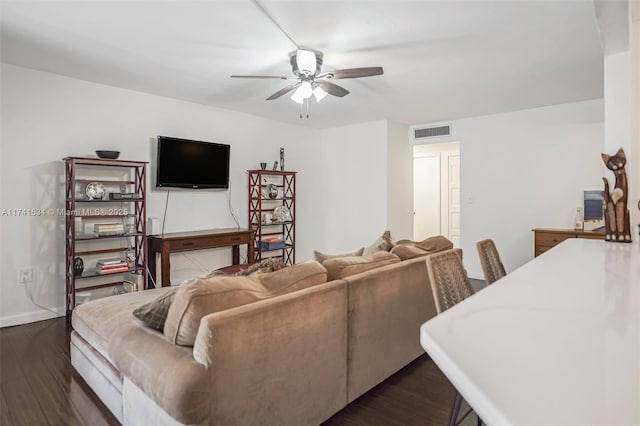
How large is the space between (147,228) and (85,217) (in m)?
0.66

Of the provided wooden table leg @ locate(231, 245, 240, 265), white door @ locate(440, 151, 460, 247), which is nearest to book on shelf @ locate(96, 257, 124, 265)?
wooden table leg @ locate(231, 245, 240, 265)

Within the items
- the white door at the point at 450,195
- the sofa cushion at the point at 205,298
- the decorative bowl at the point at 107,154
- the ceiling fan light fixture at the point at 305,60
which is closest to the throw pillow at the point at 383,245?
the sofa cushion at the point at 205,298

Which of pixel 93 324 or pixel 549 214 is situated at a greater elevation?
pixel 549 214

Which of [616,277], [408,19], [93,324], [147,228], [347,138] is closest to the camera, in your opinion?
[616,277]

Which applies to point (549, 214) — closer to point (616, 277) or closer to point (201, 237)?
point (616, 277)

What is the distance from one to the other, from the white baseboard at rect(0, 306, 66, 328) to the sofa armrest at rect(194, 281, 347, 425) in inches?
129

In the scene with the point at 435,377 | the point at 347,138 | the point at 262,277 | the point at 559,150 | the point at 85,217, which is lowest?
the point at 435,377

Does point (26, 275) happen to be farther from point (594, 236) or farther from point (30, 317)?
point (594, 236)

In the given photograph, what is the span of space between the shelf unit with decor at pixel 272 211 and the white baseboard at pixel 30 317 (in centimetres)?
241

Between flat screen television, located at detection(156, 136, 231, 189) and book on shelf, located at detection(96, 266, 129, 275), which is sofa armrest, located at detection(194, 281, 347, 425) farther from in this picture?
flat screen television, located at detection(156, 136, 231, 189)

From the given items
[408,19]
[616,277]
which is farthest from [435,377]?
[408,19]

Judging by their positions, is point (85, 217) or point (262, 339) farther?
point (85, 217)

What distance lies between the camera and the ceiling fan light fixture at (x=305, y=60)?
3.05m

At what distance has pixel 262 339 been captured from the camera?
5.39 feet
